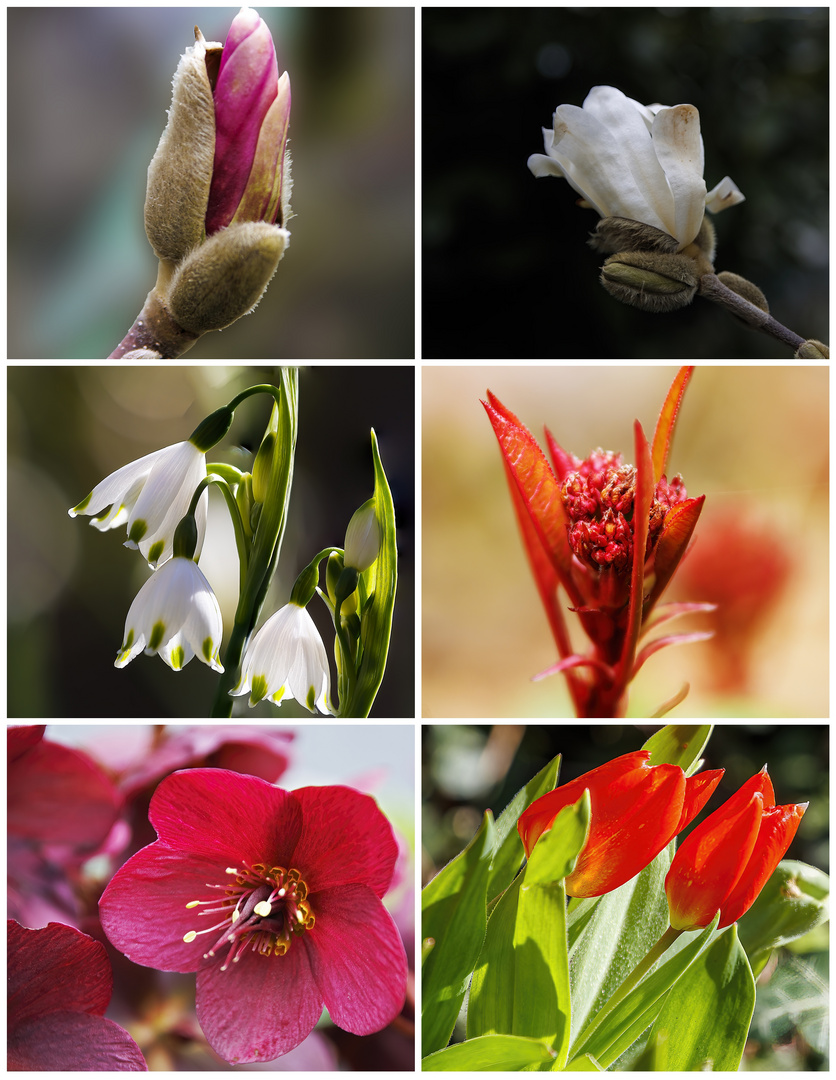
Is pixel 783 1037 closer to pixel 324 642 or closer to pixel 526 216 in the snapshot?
pixel 324 642

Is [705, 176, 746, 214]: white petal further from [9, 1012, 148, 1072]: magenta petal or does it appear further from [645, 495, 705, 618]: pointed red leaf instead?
[9, 1012, 148, 1072]: magenta petal

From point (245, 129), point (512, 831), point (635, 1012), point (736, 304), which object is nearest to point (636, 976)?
point (635, 1012)

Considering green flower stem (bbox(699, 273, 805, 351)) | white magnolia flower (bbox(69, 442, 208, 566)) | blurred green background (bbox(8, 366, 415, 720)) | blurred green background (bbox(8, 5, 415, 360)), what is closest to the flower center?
blurred green background (bbox(8, 366, 415, 720))

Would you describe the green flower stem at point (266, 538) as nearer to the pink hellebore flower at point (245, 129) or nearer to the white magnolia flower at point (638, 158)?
the pink hellebore flower at point (245, 129)

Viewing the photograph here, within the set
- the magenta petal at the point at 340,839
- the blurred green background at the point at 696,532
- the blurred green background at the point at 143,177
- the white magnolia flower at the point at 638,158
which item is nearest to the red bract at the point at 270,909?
the magenta petal at the point at 340,839

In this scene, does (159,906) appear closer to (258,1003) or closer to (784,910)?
(258,1003)

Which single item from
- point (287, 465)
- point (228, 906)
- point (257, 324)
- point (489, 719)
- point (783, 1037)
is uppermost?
point (257, 324)

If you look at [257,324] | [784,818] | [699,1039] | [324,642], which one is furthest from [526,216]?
[699,1039]
